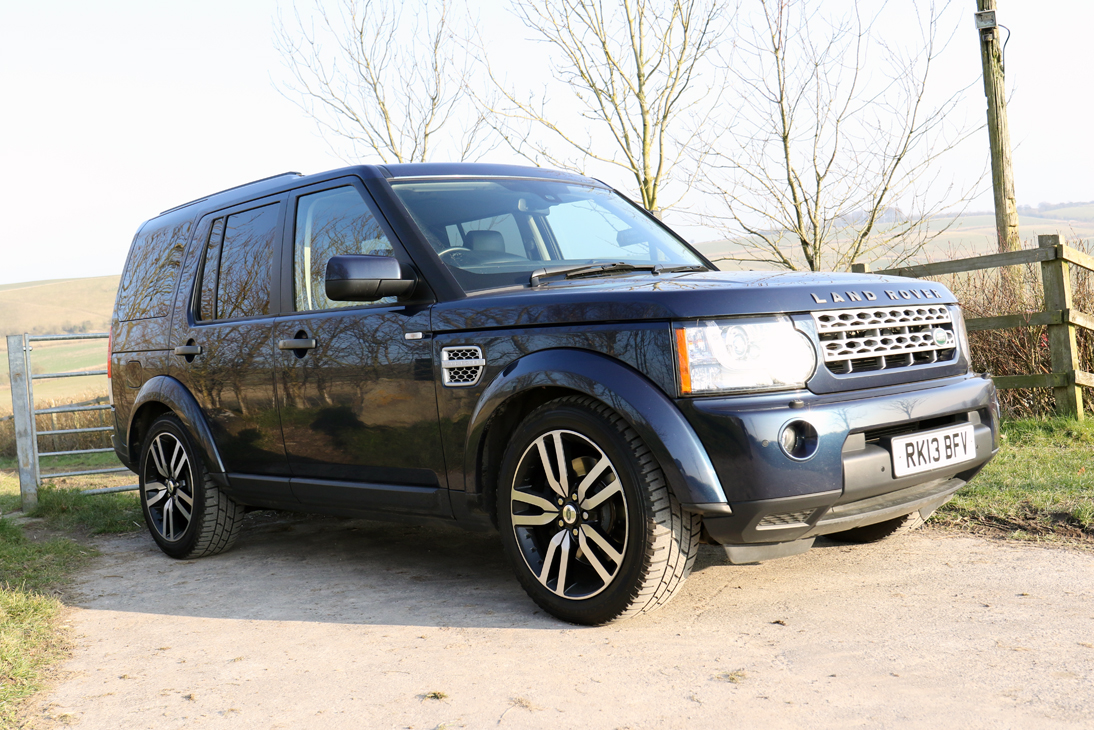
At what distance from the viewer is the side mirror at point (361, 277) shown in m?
3.70

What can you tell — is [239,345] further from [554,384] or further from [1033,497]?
[1033,497]

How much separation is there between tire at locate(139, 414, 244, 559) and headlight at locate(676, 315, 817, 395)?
3221 millimetres

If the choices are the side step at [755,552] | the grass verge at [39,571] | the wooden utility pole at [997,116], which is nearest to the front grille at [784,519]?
the side step at [755,552]

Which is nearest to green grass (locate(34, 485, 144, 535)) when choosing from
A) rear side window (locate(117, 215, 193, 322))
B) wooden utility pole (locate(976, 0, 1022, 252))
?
rear side window (locate(117, 215, 193, 322))

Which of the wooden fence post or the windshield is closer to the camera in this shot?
the windshield

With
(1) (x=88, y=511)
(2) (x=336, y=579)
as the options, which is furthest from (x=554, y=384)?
(1) (x=88, y=511)

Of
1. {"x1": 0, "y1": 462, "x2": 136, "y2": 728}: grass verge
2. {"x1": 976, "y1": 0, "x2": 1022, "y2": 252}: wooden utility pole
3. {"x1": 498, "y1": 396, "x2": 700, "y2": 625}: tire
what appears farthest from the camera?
{"x1": 976, "y1": 0, "x2": 1022, "y2": 252}: wooden utility pole

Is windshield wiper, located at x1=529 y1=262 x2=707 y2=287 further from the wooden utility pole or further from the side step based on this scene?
the wooden utility pole

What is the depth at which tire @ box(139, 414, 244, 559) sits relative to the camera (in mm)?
5238

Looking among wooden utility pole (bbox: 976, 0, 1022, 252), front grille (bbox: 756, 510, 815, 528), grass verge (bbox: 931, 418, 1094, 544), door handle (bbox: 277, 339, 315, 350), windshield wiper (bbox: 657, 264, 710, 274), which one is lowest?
grass verge (bbox: 931, 418, 1094, 544)

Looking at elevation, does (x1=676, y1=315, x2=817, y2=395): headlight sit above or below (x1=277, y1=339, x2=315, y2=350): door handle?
below

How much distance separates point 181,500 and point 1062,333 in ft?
20.7

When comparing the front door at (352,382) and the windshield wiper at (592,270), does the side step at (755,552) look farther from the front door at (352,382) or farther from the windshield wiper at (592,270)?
the windshield wiper at (592,270)

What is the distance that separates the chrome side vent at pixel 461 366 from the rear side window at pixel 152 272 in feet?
8.44
